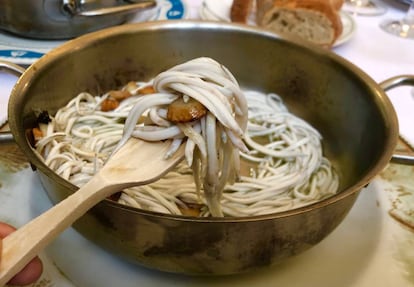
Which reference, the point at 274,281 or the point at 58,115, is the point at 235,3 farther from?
the point at 274,281

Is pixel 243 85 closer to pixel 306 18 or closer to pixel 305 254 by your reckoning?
pixel 306 18

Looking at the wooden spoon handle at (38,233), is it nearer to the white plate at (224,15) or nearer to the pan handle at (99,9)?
the pan handle at (99,9)

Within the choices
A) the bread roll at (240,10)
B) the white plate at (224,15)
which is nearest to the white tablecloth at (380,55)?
the white plate at (224,15)

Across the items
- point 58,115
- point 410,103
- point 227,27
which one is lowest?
point 410,103

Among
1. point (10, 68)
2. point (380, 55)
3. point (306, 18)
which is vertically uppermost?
point (10, 68)

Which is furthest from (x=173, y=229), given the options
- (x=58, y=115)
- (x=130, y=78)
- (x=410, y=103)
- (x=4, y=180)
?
(x=410, y=103)

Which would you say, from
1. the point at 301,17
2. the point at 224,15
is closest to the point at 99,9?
the point at 224,15

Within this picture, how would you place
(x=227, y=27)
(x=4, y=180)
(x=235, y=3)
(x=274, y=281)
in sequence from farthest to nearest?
(x=235, y=3)
(x=227, y=27)
(x=4, y=180)
(x=274, y=281)
